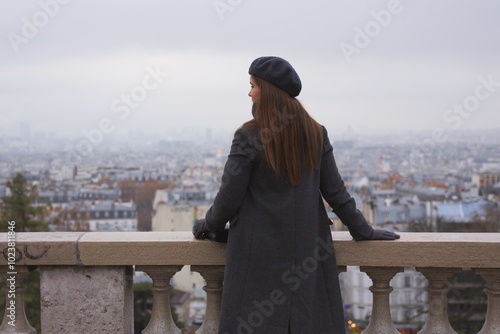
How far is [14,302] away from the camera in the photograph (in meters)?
3.18

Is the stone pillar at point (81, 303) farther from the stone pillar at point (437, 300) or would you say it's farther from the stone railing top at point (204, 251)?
the stone pillar at point (437, 300)

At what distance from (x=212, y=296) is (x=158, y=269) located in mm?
287

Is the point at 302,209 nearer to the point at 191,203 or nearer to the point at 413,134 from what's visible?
the point at 191,203

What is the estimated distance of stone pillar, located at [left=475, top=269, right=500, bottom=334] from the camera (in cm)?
303

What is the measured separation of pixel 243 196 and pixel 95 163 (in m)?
60.4

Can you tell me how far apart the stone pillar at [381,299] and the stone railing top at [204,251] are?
2.4 inches

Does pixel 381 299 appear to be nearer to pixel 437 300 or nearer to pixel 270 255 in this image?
pixel 437 300

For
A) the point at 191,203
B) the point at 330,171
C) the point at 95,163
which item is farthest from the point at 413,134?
the point at 330,171

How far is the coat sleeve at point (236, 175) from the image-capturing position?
279cm

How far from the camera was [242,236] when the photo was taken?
289 cm

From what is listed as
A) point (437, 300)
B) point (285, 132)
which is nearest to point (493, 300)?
point (437, 300)

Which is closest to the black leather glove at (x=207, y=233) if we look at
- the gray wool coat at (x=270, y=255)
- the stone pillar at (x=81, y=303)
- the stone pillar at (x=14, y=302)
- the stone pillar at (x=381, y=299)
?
the gray wool coat at (x=270, y=255)

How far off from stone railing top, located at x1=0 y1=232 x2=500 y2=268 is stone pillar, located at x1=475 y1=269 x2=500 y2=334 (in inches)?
2.3

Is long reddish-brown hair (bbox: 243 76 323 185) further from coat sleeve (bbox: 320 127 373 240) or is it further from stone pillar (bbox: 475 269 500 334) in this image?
stone pillar (bbox: 475 269 500 334)
